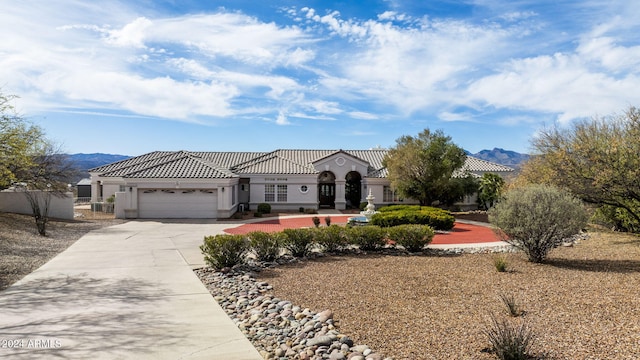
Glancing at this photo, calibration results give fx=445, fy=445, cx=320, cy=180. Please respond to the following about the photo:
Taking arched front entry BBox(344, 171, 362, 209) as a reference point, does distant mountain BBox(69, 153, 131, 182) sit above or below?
above

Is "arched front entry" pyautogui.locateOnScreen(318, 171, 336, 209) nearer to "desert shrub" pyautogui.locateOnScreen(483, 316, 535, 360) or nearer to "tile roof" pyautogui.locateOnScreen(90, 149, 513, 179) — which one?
"tile roof" pyautogui.locateOnScreen(90, 149, 513, 179)

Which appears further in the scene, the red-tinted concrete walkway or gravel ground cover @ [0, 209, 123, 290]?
the red-tinted concrete walkway

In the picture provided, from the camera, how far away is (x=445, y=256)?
15.9 m

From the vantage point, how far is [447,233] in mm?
23031

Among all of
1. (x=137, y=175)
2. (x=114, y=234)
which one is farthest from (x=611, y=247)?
(x=137, y=175)

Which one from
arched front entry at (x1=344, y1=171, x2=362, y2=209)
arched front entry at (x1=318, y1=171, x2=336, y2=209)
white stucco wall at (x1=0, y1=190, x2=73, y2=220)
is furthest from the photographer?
arched front entry at (x1=318, y1=171, x2=336, y2=209)

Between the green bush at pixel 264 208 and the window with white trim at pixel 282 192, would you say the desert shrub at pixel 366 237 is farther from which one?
the window with white trim at pixel 282 192

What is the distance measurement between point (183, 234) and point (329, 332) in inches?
637

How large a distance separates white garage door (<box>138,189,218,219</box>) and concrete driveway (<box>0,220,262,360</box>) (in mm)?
14846

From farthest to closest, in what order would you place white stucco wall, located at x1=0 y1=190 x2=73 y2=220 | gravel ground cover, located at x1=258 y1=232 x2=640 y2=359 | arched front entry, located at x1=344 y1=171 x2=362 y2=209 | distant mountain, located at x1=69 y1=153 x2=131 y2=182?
arched front entry, located at x1=344 y1=171 x2=362 y2=209 < distant mountain, located at x1=69 y1=153 x2=131 y2=182 < white stucco wall, located at x1=0 y1=190 x2=73 y2=220 < gravel ground cover, located at x1=258 y1=232 x2=640 y2=359

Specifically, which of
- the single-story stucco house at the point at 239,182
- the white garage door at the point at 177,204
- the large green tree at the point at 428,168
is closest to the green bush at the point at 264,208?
the single-story stucco house at the point at 239,182

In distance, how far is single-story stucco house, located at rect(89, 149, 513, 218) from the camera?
99.0 ft

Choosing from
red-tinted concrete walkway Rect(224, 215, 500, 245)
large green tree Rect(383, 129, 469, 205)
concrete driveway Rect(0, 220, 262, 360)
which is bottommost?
concrete driveway Rect(0, 220, 262, 360)

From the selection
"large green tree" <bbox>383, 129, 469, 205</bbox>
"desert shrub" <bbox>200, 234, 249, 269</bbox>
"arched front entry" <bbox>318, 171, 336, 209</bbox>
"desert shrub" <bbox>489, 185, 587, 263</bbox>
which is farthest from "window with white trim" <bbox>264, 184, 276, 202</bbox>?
"desert shrub" <bbox>489, 185, 587, 263</bbox>
